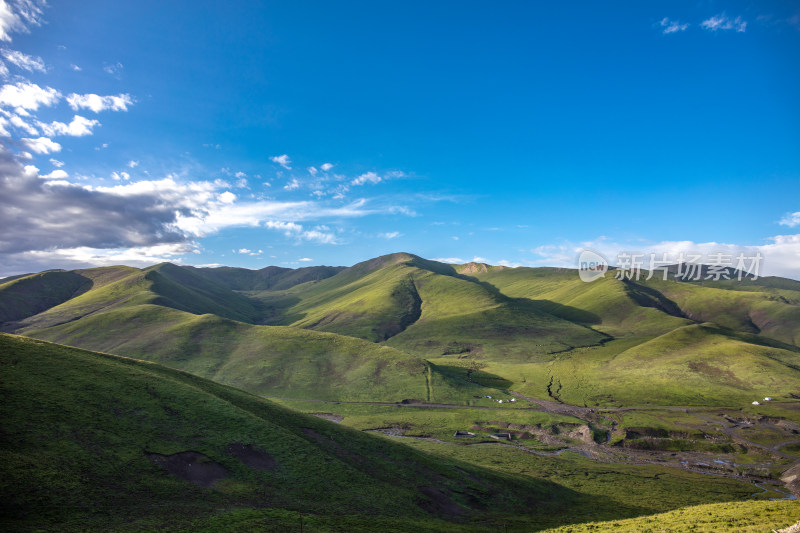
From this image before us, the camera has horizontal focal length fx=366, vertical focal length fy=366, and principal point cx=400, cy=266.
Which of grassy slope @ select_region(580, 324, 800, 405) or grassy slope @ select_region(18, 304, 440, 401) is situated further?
grassy slope @ select_region(18, 304, 440, 401)

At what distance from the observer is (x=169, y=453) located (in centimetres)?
3828

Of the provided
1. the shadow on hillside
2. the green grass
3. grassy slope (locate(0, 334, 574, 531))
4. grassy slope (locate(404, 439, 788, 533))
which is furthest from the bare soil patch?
the shadow on hillside

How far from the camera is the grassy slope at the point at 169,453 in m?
28.9

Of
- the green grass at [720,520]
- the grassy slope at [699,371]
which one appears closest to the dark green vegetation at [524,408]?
the grassy slope at [699,371]

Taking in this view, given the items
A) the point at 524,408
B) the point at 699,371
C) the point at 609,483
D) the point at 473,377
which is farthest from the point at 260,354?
the point at 699,371

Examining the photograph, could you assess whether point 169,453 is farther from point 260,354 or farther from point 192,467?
point 260,354

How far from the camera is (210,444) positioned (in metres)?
42.4

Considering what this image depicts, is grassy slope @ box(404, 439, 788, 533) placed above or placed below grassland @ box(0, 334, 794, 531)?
below

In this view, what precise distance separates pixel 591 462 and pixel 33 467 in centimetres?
9059

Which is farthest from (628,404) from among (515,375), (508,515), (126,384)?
(126,384)

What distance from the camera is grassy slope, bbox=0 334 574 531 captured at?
28.9 metres

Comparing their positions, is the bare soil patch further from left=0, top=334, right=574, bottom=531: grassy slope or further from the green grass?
the green grass

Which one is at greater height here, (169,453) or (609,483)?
(169,453)

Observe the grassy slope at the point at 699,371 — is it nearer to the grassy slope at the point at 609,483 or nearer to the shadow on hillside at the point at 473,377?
the shadow on hillside at the point at 473,377
